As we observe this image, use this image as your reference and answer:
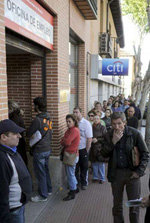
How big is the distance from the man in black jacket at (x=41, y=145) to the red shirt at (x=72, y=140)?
38cm

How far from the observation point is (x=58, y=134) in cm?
536

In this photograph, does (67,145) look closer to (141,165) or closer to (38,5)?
(141,165)

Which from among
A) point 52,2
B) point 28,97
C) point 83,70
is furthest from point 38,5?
point 83,70

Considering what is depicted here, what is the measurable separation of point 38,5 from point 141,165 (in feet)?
11.2

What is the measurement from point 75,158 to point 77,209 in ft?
3.17

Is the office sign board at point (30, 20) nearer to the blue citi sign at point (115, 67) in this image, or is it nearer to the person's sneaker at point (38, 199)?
the person's sneaker at point (38, 199)

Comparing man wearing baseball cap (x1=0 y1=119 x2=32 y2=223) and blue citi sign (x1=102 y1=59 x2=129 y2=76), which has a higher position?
blue citi sign (x1=102 y1=59 x2=129 y2=76)

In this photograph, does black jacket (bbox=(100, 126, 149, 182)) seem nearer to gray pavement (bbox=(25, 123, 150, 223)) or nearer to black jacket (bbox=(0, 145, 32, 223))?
gray pavement (bbox=(25, 123, 150, 223))

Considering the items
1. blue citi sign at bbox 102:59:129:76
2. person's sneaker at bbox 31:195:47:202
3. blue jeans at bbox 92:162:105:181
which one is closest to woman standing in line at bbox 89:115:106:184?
blue jeans at bbox 92:162:105:181

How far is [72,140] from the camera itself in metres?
4.63

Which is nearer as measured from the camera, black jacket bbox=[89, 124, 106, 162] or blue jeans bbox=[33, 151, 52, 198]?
→ blue jeans bbox=[33, 151, 52, 198]

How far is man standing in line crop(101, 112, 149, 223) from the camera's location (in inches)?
125

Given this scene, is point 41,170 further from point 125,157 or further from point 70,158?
point 125,157

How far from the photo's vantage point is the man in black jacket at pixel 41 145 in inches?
170
